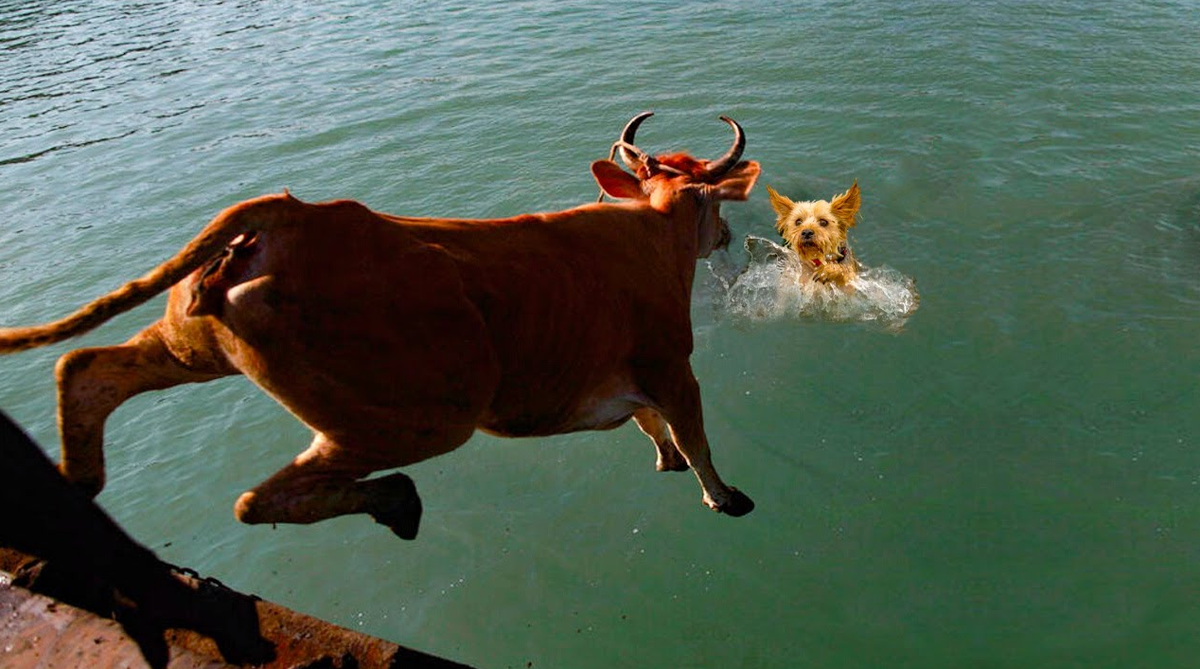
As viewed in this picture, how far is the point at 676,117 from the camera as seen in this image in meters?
11.0

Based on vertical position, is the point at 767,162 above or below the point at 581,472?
above

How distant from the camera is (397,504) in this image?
3689mm

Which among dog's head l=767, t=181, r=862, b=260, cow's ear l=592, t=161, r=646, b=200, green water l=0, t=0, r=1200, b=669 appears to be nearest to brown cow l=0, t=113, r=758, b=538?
cow's ear l=592, t=161, r=646, b=200

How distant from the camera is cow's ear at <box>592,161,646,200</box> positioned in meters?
5.74

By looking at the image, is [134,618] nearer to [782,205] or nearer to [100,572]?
[100,572]

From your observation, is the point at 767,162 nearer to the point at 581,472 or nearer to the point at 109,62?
the point at 581,472

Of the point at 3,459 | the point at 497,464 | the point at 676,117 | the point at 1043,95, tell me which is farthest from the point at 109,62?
the point at 3,459

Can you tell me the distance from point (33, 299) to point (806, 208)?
703cm

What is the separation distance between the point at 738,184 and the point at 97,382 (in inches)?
138

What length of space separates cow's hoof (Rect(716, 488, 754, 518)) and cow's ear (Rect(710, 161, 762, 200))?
1.75m

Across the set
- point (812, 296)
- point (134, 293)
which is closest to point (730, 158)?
point (812, 296)

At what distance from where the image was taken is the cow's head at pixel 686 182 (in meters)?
5.43

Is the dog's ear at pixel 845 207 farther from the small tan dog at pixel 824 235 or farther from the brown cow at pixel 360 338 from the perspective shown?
the brown cow at pixel 360 338

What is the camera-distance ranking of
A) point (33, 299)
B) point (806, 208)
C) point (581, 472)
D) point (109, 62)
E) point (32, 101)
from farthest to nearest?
point (109, 62)
point (32, 101)
point (33, 299)
point (806, 208)
point (581, 472)
